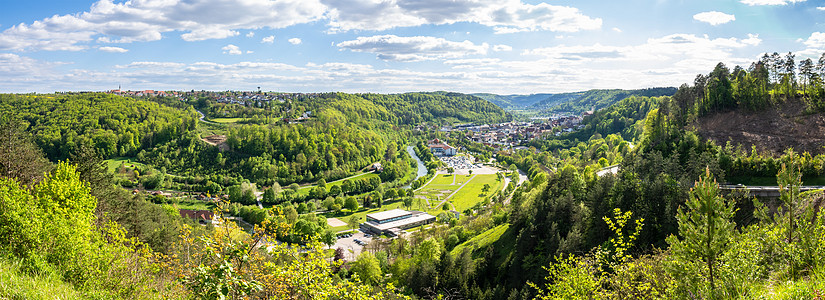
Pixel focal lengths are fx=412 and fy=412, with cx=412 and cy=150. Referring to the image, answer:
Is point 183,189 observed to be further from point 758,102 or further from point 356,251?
point 758,102

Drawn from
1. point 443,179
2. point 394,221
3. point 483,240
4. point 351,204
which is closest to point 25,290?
point 483,240

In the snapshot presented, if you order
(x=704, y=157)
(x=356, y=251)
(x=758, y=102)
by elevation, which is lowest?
(x=356, y=251)

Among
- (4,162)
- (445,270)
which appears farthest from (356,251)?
(4,162)

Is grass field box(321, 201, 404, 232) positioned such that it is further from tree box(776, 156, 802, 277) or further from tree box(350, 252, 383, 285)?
tree box(776, 156, 802, 277)

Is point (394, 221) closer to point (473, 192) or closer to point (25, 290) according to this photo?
point (473, 192)

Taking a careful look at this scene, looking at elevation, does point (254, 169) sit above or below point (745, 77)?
below

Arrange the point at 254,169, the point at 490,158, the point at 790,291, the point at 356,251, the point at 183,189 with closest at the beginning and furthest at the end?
the point at 790,291
the point at 356,251
the point at 183,189
the point at 254,169
the point at 490,158

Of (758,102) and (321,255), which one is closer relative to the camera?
(321,255)
